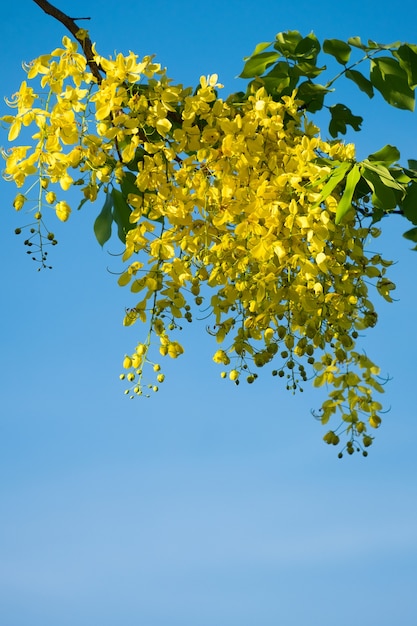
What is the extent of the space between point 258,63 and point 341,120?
44 cm

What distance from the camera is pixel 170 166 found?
101 inches

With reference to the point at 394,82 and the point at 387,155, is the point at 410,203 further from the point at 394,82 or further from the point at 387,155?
the point at 394,82

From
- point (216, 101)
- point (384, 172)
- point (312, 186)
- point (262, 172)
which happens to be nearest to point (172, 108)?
point (216, 101)

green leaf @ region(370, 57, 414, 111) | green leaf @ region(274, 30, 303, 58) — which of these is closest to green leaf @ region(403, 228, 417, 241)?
green leaf @ region(370, 57, 414, 111)

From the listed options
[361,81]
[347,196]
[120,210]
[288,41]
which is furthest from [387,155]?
[120,210]

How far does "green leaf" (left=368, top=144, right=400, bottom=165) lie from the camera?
2.36 metres

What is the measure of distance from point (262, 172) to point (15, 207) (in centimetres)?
71

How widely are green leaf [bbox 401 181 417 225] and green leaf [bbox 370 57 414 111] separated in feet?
1.05

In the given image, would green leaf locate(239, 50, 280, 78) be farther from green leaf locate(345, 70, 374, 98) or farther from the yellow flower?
the yellow flower

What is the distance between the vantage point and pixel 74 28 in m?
2.72

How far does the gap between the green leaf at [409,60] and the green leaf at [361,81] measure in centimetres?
16

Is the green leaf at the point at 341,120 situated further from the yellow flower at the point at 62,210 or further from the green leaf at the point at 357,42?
the yellow flower at the point at 62,210

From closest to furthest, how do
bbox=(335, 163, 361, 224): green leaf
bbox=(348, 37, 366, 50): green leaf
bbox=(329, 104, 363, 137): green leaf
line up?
bbox=(335, 163, 361, 224): green leaf → bbox=(348, 37, 366, 50): green leaf → bbox=(329, 104, 363, 137): green leaf

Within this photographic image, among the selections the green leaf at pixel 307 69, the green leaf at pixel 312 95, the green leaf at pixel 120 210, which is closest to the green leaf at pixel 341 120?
the green leaf at pixel 312 95
